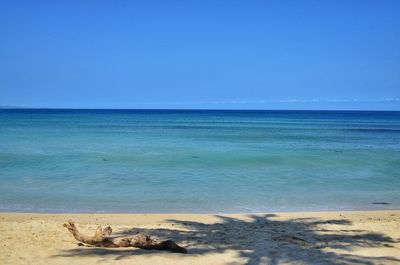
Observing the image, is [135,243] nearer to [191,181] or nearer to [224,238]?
[224,238]

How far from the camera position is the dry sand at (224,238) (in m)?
6.30

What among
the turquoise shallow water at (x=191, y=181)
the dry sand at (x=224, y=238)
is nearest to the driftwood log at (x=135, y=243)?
the dry sand at (x=224, y=238)

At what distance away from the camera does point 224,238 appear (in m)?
7.60

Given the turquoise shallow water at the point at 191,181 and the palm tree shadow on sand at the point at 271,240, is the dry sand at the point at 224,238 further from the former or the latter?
the turquoise shallow water at the point at 191,181

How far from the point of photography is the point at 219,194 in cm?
1316

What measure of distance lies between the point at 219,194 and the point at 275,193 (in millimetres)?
1843

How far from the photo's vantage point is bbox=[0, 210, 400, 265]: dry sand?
248 inches

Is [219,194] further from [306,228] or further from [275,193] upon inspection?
[306,228]

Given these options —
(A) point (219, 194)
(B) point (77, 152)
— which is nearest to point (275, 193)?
(A) point (219, 194)

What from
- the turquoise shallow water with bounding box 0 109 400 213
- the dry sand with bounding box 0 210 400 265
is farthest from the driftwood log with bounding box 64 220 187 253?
the turquoise shallow water with bounding box 0 109 400 213

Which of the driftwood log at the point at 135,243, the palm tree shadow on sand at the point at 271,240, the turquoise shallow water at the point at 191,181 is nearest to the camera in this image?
the palm tree shadow on sand at the point at 271,240

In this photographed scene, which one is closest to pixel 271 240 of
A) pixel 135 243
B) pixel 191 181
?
pixel 135 243

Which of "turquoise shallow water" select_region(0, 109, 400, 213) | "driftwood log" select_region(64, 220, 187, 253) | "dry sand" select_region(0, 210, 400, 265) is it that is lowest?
"turquoise shallow water" select_region(0, 109, 400, 213)

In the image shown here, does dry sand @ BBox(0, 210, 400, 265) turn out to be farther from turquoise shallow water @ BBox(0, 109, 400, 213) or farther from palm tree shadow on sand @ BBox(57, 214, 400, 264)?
turquoise shallow water @ BBox(0, 109, 400, 213)
